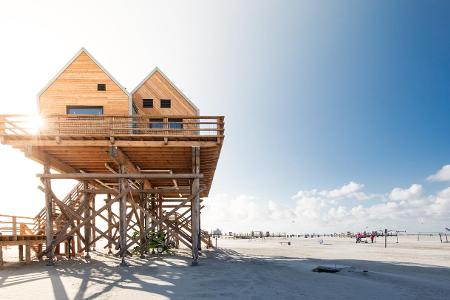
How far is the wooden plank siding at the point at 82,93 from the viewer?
17.4m

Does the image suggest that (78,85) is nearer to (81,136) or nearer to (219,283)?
(81,136)

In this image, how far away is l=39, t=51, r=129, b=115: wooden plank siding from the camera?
1738cm

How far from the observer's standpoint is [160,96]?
18656 mm

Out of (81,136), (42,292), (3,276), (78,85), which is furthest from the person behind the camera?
(78,85)

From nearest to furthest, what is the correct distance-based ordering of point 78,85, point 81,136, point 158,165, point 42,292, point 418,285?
1. point 42,292
2. point 418,285
3. point 81,136
4. point 78,85
5. point 158,165

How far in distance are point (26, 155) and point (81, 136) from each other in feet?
9.93

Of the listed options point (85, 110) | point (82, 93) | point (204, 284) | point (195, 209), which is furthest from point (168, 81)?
point (204, 284)

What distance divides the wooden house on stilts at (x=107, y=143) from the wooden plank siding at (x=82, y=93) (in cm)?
5

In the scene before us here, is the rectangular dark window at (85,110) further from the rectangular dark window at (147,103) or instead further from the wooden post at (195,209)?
the wooden post at (195,209)

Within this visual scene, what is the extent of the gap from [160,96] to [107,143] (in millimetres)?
5406

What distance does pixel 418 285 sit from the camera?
1067cm

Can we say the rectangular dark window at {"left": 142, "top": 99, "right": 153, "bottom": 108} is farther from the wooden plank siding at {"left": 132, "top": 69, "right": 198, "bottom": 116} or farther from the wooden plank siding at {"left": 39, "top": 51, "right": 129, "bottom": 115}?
the wooden plank siding at {"left": 39, "top": 51, "right": 129, "bottom": 115}

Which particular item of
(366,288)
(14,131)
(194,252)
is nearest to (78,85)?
(14,131)

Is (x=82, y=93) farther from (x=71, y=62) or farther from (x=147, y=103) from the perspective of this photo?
(x=147, y=103)
